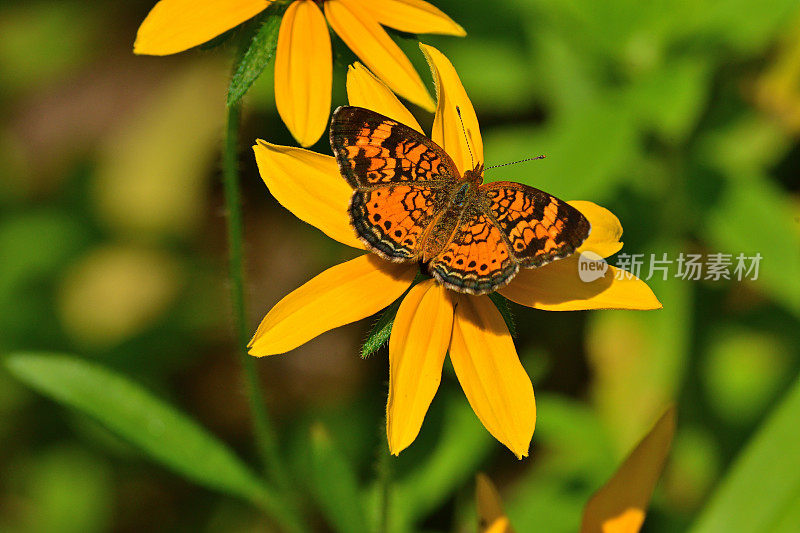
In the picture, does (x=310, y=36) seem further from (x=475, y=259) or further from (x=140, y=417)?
(x=140, y=417)

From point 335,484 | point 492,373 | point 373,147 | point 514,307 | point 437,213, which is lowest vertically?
point 514,307

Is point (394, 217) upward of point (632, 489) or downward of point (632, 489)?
upward

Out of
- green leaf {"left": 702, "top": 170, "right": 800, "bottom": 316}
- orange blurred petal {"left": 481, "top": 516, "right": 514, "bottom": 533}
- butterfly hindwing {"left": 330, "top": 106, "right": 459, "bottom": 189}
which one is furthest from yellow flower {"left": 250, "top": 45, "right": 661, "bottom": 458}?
green leaf {"left": 702, "top": 170, "right": 800, "bottom": 316}

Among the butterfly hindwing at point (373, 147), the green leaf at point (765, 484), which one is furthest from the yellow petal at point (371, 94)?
the green leaf at point (765, 484)

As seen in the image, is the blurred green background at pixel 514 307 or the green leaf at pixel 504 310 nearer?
the green leaf at pixel 504 310

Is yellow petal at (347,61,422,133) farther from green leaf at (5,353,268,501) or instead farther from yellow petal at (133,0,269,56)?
green leaf at (5,353,268,501)

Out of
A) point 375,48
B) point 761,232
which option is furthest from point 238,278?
point 761,232

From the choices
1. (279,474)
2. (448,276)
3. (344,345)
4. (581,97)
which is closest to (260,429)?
(279,474)

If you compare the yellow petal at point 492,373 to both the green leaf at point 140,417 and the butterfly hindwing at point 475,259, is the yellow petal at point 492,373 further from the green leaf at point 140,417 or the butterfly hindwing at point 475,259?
the green leaf at point 140,417

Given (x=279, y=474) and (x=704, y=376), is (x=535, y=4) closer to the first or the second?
(x=704, y=376)
